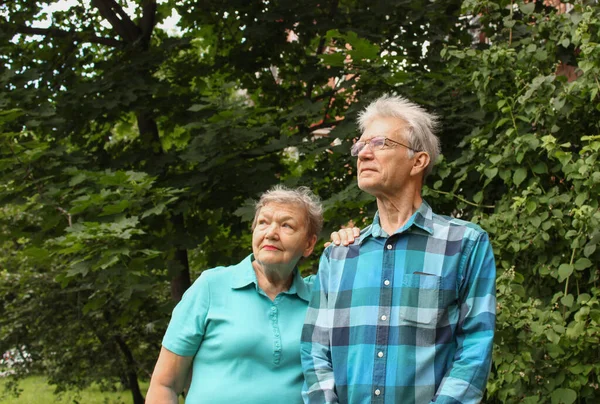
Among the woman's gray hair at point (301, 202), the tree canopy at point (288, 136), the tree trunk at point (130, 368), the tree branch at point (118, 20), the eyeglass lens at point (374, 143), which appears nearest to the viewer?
the eyeglass lens at point (374, 143)

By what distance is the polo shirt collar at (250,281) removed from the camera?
118 inches

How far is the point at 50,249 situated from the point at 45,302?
5227 millimetres

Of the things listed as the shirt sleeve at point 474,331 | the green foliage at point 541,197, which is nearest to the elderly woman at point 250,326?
the shirt sleeve at point 474,331

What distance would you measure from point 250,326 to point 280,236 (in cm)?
34

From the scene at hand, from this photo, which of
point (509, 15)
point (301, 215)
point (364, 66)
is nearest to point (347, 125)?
point (364, 66)

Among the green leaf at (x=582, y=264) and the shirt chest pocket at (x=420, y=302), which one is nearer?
the shirt chest pocket at (x=420, y=302)

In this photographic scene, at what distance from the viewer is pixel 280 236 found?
3012 millimetres

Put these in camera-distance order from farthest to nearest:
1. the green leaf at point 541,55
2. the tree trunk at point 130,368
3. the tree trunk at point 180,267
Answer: the tree trunk at point 130,368 < the tree trunk at point 180,267 < the green leaf at point 541,55

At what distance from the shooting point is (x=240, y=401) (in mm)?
2873

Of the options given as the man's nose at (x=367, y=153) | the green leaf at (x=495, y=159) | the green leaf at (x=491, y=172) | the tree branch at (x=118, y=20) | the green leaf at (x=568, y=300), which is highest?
the tree branch at (x=118, y=20)

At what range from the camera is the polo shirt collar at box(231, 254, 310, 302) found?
118 inches

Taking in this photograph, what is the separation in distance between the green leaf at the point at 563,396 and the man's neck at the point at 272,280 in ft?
5.83

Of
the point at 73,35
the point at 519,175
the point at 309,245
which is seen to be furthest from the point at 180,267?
the point at 309,245

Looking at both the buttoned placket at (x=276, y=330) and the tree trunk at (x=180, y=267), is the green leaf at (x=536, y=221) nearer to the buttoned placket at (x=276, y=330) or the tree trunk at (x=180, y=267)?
the buttoned placket at (x=276, y=330)
